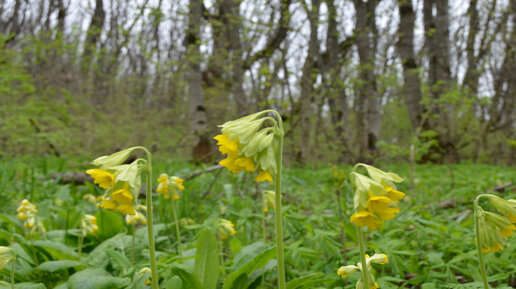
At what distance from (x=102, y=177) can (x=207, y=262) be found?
697 mm

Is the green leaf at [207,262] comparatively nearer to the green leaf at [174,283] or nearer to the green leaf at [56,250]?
the green leaf at [174,283]

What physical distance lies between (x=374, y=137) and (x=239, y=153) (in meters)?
9.62

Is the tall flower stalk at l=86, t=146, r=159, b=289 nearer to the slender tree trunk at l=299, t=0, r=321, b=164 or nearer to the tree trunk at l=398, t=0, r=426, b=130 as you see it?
the slender tree trunk at l=299, t=0, r=321, b=164

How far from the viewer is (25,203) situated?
6.23ft

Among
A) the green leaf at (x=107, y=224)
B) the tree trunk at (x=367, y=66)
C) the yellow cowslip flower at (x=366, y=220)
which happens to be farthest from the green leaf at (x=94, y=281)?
the tree trunk at (x=367, y=66)

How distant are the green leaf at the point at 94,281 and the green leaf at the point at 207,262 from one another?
0.30m

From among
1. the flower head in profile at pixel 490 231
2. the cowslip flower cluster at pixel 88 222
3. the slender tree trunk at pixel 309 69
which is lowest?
the cowslip flower cluster at pixel 88 222

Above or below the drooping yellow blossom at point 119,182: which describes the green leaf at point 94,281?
below

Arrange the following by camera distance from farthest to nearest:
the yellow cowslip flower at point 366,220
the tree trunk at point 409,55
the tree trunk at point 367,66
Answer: the tree trunk at point 409,55 < the tree trunk at point 367,66 < the yellow cowslip flower at point 366,220

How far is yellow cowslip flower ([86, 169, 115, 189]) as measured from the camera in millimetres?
1036

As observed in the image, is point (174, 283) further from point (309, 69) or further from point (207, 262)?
point (309, 69)

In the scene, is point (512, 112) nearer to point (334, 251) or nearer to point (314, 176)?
point (314, 176)

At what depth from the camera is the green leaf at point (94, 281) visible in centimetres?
140

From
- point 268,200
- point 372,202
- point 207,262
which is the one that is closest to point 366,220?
point 372,202
